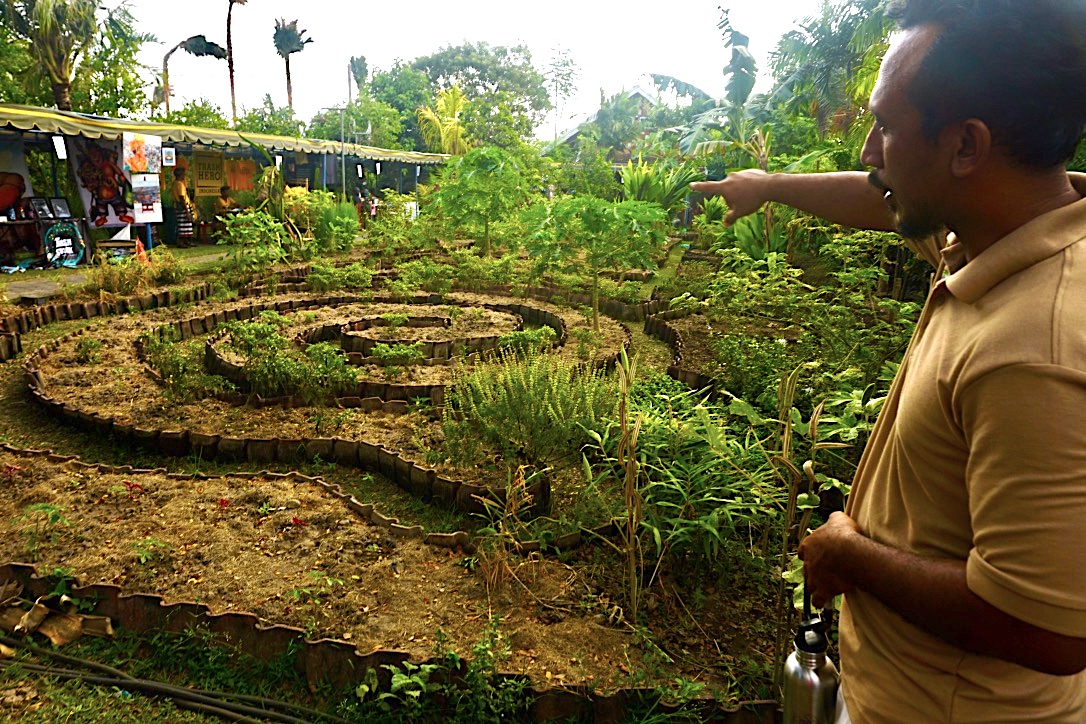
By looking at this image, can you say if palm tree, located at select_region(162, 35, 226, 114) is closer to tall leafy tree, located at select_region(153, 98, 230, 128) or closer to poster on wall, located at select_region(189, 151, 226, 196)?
tall leafy tree, located at select_region(153, 98, 230, 128)

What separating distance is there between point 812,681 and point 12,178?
1271 cm

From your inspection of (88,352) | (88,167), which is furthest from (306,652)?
(88,167)

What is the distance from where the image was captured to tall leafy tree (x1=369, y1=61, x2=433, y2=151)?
3212 cm

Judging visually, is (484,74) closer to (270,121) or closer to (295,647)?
(270,121)

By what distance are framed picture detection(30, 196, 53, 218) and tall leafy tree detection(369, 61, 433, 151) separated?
20.4 meters

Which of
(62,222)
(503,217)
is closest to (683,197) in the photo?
(503,217)

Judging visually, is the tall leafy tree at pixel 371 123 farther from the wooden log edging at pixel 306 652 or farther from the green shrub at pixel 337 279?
the wooden log edging at pixel 306 652

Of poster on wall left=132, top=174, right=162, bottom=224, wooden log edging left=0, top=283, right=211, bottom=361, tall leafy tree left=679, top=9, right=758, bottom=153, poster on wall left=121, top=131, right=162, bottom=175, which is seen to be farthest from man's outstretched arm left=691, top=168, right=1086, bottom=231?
tall leafy tree left=679, top=9, right=758, bottom=153

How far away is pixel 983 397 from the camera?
80 centimetres

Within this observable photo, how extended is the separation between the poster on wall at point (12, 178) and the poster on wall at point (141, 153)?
56.2 inches

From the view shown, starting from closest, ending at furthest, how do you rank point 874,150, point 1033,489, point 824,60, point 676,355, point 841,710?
point 1033,489, point 874,150, point 841,710, point 676,355, point 824,60

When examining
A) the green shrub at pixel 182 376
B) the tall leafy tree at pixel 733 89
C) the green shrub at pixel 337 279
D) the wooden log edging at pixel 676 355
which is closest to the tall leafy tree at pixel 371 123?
the tall leafy tree at pixel 733 89

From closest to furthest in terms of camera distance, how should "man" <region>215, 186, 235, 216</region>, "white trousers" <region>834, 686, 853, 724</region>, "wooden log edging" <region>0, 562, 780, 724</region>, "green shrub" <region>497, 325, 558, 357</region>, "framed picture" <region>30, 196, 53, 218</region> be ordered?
1. "white trousers" <region>834, 686, 853, 724</region>
2. "wooden log edging" <region>0, 562, 780, 724</region>
3. "green shrub" <region>497, 325, 558, 357</region>
4. "framed picture" <region>30, 196, 53, 218</region>
5. "man" <region>215, 186, 235, 216</region>

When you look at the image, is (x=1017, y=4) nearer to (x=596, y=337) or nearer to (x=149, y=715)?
(x=149, y=715)
